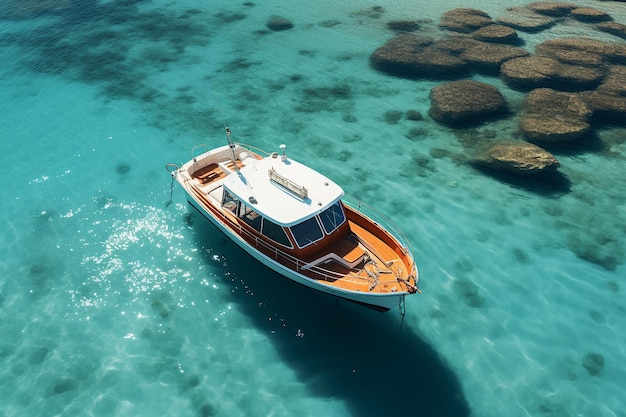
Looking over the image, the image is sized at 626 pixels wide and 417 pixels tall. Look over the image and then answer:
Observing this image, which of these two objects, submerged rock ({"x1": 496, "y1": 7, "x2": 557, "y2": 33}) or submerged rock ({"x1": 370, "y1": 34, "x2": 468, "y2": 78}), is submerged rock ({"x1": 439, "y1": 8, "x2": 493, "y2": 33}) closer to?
submerged rock ({"x1": 496, "y1": 7, "x2": 557, "y2": 33})

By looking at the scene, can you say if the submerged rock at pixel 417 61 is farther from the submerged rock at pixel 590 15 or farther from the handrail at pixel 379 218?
A: the submerged rock at pixel 590 15

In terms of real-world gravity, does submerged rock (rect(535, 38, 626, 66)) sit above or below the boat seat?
above

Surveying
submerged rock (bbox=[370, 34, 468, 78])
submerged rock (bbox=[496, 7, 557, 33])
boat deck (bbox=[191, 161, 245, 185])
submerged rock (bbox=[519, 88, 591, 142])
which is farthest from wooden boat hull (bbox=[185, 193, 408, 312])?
submerged rock (bbox=[496, 7, 557, 33])

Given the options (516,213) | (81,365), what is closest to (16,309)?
(81,365)

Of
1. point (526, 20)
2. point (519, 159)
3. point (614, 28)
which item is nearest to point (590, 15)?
point (614, 28)

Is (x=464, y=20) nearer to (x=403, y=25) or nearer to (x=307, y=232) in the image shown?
(x=403, y=25)

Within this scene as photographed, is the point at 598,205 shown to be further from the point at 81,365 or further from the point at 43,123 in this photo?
the point at 43,123
